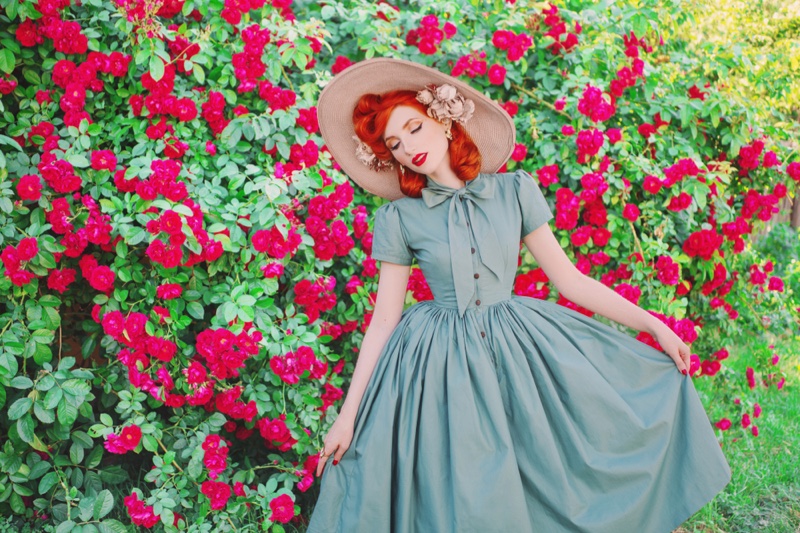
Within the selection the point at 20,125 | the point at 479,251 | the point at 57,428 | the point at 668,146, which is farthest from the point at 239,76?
the point at 668,146

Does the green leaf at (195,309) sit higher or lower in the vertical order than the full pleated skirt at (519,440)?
lower

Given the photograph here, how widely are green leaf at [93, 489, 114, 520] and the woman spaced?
0.75 meters

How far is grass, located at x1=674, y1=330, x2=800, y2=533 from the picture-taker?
2.28 metres

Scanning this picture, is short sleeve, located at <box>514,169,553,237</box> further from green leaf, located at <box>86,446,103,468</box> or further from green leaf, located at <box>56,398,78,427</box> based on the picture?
green leaf, located at <box>86,446,103,468</box>

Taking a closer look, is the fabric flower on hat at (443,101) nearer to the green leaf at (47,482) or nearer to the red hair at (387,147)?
the red hair at (387,147)

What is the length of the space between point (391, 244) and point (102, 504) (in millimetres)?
1103

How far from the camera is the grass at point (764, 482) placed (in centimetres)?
228

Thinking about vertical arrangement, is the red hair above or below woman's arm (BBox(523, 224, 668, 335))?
above

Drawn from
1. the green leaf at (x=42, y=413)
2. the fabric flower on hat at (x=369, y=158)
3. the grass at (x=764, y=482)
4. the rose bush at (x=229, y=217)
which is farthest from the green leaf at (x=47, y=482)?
the grass at (x=764, y=482)

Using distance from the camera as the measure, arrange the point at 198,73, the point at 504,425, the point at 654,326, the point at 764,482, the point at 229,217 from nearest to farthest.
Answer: the point at 504,425 < the point at 654,326 < the point at 229,217 < the point at 198,73 < the point at 764,482

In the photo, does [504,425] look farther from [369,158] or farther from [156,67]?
[156,67]

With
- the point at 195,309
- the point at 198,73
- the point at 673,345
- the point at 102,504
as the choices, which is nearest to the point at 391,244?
the point at 195,309

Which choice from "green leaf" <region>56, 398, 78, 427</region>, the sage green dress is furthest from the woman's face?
"green leaf" <region>56, 398, 78, 427</region>

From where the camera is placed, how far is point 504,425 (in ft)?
4.83
